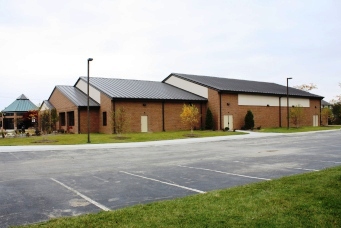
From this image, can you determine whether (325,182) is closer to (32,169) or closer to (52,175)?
(52,175)

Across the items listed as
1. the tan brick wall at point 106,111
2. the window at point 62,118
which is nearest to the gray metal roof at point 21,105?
the window at point 62,118

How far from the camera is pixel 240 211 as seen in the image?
17.5 feet

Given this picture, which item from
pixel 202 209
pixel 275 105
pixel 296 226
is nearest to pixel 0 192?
pixel 202 209

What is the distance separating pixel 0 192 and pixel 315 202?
23.0ft

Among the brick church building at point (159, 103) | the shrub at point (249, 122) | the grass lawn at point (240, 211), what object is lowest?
the grass lawn at point (240, 211)

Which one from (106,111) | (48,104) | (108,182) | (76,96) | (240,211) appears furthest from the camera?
(48,104)

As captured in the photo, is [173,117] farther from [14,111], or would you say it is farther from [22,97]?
[22,97]

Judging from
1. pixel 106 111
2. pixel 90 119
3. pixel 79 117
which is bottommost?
pixel 90 119

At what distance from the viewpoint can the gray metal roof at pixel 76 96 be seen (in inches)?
1368

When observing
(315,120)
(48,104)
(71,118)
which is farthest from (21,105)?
(315,120)

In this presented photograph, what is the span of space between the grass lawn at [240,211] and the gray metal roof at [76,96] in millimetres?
29731

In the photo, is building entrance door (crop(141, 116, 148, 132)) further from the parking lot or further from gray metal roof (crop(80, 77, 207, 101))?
the parking lot

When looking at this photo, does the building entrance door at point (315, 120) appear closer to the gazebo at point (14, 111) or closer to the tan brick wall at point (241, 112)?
the tan brick wall at point (241, 112)

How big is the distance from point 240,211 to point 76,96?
34.2 metres
